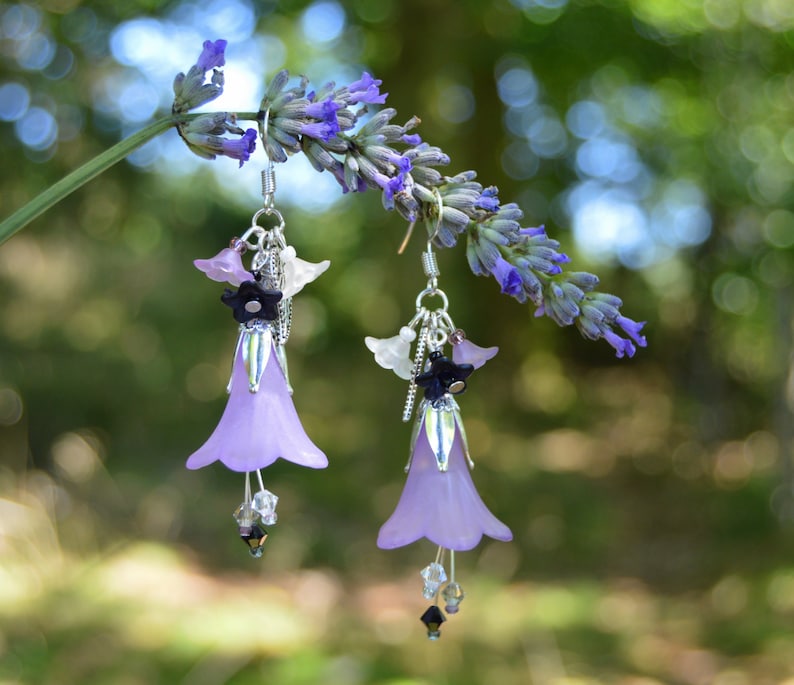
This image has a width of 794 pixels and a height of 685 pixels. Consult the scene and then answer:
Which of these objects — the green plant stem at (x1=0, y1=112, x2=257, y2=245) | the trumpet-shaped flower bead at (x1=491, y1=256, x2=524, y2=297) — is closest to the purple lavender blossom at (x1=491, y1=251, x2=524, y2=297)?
the trumpet-shaped flower bead at (x1=491, y1=256, x2=524, y2=297)

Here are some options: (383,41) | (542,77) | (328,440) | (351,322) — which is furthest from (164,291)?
(351,322)

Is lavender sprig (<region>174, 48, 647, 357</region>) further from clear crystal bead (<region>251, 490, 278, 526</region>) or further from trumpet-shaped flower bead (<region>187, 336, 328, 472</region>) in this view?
clear crystal bead (<region>251, 490, 278, 526</region>)

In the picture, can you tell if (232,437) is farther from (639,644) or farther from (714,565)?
(714,565)

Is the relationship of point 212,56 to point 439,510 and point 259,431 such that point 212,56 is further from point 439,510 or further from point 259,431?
point 439,510

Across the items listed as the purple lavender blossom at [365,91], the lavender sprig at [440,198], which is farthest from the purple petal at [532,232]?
the purple lavender blossom at [365,91]

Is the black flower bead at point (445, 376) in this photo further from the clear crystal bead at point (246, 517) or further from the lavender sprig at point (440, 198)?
the clear crystal bead at point (246, 517)

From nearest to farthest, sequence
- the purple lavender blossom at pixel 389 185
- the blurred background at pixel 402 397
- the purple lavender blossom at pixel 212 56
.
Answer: the purple lavender blossom at pixel 389 185, the purple lavender blossom at pixel 212 56, the blurred background at pixel 402 397
